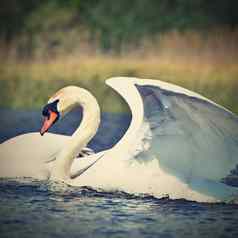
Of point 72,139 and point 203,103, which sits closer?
point 203,103

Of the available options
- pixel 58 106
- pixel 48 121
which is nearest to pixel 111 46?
pixel 58 106

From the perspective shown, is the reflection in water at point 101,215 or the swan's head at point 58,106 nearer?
the reflection in water at point 101,215

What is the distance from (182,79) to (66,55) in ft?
2.70

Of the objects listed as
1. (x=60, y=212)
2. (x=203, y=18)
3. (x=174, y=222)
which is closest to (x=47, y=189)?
(x=60, y=212)

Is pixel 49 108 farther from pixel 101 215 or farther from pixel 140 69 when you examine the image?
pixel 101 215

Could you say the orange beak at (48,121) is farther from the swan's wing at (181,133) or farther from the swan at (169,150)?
the swan's wing at (181,133)

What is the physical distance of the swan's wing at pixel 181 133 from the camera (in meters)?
5.05

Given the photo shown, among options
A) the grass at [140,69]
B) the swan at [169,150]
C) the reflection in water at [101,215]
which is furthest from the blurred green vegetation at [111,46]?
the reflection in water at [101,215]

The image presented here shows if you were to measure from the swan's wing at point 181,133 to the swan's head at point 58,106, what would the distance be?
41 cm

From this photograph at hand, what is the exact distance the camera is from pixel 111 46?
586cm

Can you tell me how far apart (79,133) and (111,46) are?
743 mm

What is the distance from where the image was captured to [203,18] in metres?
5.75

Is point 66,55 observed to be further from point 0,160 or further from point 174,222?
point 174,222

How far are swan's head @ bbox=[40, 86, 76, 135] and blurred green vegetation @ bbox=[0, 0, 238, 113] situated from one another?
277 mm
